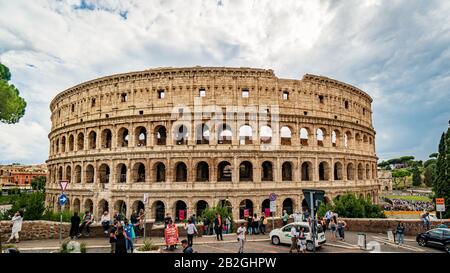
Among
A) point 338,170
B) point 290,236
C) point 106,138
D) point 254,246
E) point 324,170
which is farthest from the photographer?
point 338,170

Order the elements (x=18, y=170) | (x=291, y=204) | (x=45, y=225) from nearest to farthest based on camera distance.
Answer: (x=45, y=225) → (x=291, y=204) → (x=18, y=170)

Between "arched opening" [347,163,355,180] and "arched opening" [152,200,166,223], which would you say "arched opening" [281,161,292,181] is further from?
"arched opening" [152,200,166,223]

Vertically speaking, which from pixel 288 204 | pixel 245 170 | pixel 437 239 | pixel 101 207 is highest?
pixel 245 170

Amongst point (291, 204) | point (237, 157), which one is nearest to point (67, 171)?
point (237, 157)

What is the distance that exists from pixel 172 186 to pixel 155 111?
289 inches

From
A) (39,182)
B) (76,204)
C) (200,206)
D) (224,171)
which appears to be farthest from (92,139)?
(39,182)

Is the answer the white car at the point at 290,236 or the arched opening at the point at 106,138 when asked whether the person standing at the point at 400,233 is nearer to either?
the white car at the point at 290,236

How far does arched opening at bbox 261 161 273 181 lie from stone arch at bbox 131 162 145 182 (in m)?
12.3

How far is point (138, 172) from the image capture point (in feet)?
91.7

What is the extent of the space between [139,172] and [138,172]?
47 centimetres

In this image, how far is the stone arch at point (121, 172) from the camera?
1065 inches

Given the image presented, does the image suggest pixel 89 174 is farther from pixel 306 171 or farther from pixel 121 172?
pixel 306 171

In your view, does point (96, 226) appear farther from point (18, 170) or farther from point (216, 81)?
point (18, 170)

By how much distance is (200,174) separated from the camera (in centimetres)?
2788
